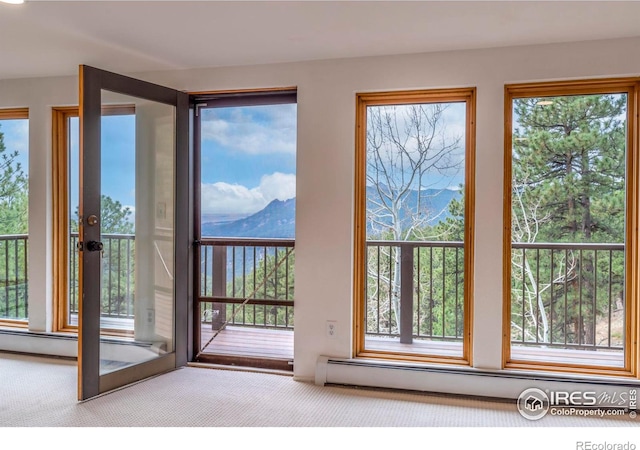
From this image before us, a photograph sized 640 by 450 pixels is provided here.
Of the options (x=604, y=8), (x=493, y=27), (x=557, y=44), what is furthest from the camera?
(x=557, y=44)

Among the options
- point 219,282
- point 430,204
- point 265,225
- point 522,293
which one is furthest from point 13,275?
point 522,293

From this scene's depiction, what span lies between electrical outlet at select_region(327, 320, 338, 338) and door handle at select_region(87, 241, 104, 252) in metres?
1.55

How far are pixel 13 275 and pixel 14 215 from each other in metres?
0.52

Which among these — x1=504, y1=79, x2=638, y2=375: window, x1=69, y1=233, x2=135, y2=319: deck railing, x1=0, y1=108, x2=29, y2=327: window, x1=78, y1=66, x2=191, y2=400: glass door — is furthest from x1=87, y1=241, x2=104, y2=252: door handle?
x1=504, y1=79, x2=638, y2=375: window

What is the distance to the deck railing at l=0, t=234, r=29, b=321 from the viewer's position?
13.0ft

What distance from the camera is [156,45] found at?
2941mm

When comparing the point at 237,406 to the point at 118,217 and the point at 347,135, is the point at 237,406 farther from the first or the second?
the point at 347,135

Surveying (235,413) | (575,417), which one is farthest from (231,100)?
(575,417)

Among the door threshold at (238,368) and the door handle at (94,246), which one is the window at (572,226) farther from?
the door handle at (94,246)

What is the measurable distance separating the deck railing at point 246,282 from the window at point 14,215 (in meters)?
1.61

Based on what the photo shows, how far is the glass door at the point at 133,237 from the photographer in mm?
2799

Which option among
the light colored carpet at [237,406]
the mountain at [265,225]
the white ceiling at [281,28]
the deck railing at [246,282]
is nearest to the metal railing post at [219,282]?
the deck railing at [246,282]
